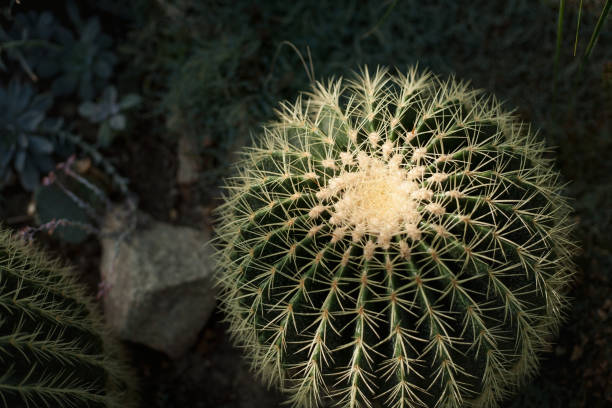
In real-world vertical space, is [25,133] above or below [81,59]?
below

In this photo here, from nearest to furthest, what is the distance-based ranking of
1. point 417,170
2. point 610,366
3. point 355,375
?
point 355,375 < point 417,170 < point 610,366

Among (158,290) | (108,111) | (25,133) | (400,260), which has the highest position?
(108,111)

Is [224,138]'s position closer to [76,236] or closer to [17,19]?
[76,236]

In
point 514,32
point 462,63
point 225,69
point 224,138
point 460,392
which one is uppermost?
point 514,32

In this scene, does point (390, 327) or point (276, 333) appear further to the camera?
point (276, 333)

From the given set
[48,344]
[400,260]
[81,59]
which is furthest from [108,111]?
[400,260]

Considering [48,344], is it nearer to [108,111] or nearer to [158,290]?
[158,290]

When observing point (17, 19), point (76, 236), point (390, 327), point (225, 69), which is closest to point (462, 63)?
point (225, 69)
